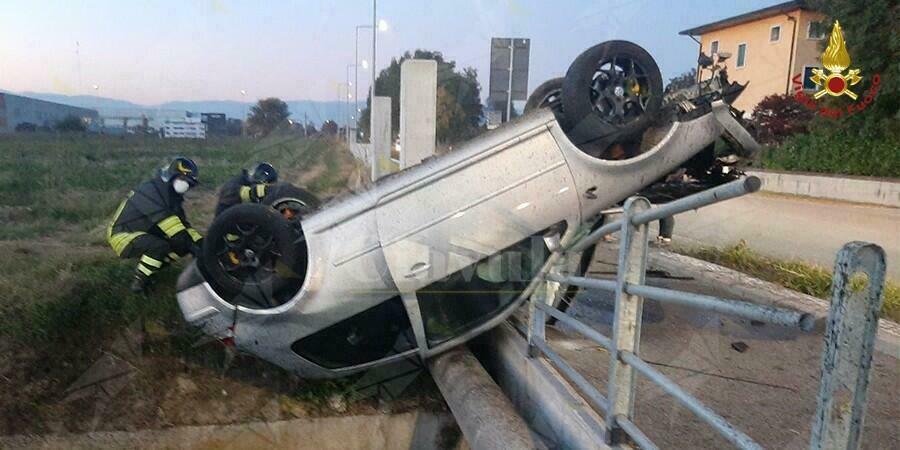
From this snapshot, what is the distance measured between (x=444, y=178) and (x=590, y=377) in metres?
1.37

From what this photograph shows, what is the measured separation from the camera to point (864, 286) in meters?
1.44

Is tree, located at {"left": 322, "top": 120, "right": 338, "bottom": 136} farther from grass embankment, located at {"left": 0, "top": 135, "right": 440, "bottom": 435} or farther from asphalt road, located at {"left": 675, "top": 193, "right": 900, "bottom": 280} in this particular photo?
asphalt road, located at {"left": 675, "top": 193, "right": 900, "bottom": 280}

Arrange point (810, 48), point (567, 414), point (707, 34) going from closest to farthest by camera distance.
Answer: point (567, 414) < point (707, 34) < point (810, 48)

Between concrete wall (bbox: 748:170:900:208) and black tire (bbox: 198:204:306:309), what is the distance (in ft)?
18.7

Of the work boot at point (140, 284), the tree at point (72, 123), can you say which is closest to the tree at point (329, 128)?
the work boot at point (140, 284)

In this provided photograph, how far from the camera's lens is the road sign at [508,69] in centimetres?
405

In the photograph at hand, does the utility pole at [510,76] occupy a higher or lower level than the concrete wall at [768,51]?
lower

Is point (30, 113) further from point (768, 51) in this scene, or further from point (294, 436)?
point (768, 51)

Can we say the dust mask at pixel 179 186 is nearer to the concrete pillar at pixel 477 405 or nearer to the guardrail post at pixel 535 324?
the concrete pillar at pixel 477 405

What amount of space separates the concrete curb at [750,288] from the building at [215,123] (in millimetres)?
3640

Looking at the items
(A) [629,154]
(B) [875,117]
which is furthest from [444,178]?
(B) [875,117]

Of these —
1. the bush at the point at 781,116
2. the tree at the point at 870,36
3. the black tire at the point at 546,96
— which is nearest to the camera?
the black tire at the point at 546,96

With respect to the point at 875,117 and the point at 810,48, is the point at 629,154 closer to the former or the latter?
the point at 810,48

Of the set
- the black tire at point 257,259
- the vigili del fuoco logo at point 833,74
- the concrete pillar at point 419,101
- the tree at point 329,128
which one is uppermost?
the vigili del fuoco logo at point 833,74
